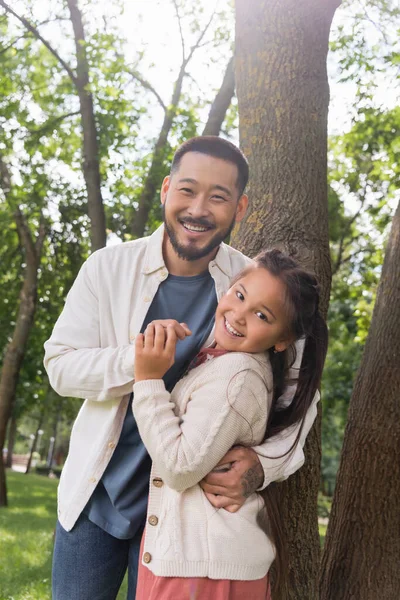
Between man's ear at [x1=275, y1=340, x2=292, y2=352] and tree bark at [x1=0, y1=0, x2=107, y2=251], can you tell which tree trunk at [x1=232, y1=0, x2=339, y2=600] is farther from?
tree bark at [x1=0, y1=0, x2=107, y2=251]

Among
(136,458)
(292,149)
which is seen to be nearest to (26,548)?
(292,149)

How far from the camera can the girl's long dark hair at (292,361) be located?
2525 millimetres

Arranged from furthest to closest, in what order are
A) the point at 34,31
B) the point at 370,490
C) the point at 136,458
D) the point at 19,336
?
the point at 19,336 < the point at 34,31 < the point at 370,490 < the point at 136,458

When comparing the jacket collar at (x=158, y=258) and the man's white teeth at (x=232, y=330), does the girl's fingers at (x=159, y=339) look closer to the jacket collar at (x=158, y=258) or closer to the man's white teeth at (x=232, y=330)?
the man's white teeth at (x=232, y=330)

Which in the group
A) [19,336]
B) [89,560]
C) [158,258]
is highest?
[19,336]

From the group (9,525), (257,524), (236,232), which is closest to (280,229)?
(236,232)

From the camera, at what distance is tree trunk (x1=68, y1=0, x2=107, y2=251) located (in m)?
10.9

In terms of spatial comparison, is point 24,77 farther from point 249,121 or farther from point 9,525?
point 249,121

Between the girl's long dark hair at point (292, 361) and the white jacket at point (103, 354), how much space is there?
0.07 meters

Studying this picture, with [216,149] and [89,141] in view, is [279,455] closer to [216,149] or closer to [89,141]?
[216,149]

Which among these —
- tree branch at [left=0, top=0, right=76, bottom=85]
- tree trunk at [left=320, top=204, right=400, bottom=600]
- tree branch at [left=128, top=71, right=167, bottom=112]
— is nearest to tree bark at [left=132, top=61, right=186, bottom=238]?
tree branch at [left=128, top=71, right=167, bottom=112]

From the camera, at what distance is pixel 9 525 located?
39.8 feet

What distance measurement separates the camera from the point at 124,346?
262cm

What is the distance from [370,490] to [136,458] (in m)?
2.79
